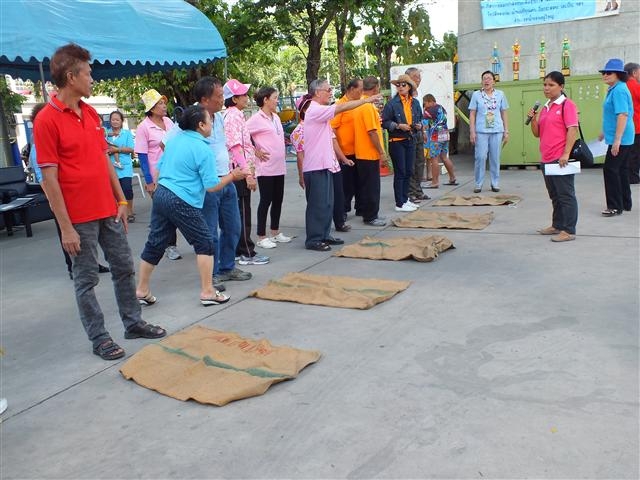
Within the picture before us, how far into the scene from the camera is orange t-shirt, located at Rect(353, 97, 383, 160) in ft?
24.2

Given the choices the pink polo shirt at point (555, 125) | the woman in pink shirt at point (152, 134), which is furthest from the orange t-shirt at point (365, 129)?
the woman in pink shirt at point (152, 134)

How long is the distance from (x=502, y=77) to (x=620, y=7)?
2722mm

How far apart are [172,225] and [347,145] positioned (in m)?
3.36

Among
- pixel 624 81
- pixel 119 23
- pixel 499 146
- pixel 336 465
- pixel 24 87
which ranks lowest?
pixel 336 465

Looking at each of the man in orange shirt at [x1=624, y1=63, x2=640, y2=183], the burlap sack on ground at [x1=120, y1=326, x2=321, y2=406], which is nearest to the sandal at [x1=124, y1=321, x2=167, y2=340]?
the burlap sack on ground at [x1=120, y1=326, x2=321, y2=406]

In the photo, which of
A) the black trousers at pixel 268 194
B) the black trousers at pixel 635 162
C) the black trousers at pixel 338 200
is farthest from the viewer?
the black trousers at pixel 635 162

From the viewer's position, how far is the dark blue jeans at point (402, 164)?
827 cm

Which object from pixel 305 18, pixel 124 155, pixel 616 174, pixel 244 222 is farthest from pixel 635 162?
pixel 305 18

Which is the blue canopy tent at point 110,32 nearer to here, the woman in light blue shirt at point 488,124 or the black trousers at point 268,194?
the black trousers at point 268,194

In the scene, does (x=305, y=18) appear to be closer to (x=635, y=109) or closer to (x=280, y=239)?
(x=635, y=109)

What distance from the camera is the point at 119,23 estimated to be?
8.88 metres

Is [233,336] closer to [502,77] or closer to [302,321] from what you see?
[302,321]

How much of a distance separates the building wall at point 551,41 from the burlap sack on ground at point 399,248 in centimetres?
879

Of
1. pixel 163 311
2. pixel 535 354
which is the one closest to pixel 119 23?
pixel 163 311
